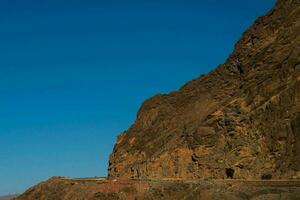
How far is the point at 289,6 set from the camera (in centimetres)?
6469

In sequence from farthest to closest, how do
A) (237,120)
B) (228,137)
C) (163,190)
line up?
(228,137), (237,120), (163,190)

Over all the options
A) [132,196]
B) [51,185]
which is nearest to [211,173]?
[132,196]

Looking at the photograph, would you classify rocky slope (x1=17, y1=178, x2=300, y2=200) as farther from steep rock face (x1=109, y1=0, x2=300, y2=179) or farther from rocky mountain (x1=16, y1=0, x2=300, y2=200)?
steep rock face (x1=109, y1=0, x2=300, y2=179)

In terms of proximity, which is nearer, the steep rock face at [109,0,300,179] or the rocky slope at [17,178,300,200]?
the rocky slope at [17,178,300,200]

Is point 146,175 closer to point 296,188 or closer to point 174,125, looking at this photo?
point 174,125

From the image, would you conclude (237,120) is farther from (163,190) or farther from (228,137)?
(163,190)

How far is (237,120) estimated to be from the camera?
184 ft

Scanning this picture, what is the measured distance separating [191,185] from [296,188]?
1171cm

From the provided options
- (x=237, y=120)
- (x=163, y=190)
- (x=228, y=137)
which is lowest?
(x=163, y=190)

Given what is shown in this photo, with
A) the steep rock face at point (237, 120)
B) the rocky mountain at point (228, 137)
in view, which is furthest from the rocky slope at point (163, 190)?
the steep rock face at point (237, 120)

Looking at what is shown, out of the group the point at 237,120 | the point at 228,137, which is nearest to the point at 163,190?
the point at 228,137

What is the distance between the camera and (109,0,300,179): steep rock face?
50125 mm

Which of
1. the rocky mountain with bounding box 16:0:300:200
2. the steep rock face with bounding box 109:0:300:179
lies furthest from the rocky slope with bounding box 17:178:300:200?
the steep rock face with bounding box 109:0:300:179

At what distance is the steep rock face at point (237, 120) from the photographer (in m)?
50.1
